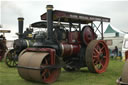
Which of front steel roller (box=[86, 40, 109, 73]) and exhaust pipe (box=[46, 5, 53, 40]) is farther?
front steel roller (box=[86, 40, 109, 73])

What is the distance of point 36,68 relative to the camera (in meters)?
4.15

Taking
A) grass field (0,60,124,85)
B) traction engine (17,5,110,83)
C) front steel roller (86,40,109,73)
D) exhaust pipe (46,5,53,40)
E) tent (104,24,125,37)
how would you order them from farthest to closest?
tent (104,24,125,37), front steel roller (86,40,109,73), exhaust pipe (46,5,53,40), grass field (0,60,124,85), traction engine (17,5,110,83)

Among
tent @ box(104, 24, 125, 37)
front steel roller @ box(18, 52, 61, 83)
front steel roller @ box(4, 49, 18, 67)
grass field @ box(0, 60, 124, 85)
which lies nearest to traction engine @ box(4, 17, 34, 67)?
front steel roller @ box(4, 49, 18, 67)

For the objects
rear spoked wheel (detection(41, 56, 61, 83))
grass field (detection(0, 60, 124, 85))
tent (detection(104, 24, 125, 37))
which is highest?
tent (detection(104, 24, 125, 37))

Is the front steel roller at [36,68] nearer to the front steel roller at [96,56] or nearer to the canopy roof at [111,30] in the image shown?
the front steel roller at [96,56]

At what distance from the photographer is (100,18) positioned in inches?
258

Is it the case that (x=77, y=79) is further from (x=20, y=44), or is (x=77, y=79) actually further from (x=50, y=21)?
(x=20, y=44)

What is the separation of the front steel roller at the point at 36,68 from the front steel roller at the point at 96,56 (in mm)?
1278

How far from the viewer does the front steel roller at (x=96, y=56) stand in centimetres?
568

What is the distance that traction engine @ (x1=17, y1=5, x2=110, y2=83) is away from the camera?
173 inches

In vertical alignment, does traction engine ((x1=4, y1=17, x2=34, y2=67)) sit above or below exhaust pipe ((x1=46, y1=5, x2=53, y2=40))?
below

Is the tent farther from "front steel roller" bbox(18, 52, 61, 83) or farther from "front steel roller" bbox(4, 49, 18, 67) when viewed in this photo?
"front steel roller" bbox(18, 52, 61, 83)

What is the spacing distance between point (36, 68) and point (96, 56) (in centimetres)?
238

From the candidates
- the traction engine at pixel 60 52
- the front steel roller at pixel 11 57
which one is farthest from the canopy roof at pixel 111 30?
the front steel roller at pixel 11 57
